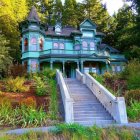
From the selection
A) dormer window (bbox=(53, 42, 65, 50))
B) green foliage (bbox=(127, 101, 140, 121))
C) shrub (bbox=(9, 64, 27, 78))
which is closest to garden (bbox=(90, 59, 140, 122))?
green foliage (bbox=(127, 101, 140, 121))

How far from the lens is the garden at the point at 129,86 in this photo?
12.7 m

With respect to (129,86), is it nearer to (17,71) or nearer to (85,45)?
(17,71)

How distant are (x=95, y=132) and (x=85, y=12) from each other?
138 feet

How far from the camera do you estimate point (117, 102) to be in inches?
485

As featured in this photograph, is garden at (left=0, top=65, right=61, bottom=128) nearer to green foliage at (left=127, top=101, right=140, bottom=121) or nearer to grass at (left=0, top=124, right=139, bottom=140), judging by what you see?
grass at (left=0, top=124, right=139, bottom=140)

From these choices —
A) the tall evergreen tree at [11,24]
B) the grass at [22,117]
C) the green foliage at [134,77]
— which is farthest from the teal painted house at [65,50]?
the grass at [22,117]

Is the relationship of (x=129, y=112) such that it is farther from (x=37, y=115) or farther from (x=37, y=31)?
(x=37, y=31)

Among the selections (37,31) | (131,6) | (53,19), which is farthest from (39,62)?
(53,19)

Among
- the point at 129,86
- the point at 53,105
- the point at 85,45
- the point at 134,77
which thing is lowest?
the point at 53,105

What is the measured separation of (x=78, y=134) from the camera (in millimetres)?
8008

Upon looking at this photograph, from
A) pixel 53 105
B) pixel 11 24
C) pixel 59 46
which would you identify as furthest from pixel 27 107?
pixel 11 24

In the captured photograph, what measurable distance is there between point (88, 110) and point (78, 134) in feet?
19.4

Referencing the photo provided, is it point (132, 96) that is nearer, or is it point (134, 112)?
point (134, 112)

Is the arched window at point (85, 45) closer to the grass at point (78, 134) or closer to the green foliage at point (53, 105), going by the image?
the green foliage at point (53, 105)
